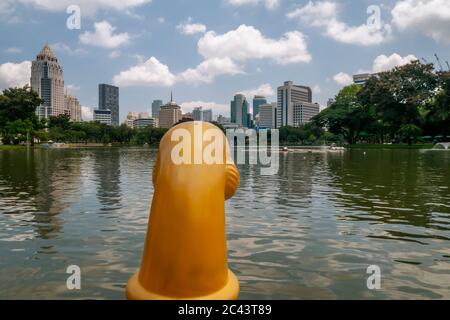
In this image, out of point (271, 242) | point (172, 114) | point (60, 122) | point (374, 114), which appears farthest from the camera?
point (60, 122)

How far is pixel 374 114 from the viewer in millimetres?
81438

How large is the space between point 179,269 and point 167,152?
102 centimetres

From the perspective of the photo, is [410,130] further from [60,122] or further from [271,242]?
[60,122]

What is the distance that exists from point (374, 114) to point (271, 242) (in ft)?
259

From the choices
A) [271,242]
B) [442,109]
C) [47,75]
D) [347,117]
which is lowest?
[271,242]

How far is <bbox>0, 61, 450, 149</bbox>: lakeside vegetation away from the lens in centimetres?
7225

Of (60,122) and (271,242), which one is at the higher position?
(60,122)

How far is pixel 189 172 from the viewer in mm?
3623

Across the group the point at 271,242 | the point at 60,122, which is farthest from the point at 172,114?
the point at 60,122

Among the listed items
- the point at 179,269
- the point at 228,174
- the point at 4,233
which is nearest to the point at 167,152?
the point at 228,174

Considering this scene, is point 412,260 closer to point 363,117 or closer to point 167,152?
point 167,152

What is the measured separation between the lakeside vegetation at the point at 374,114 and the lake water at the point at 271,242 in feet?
205

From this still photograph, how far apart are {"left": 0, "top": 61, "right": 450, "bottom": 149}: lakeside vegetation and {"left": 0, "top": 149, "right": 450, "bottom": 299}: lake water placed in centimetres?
6255

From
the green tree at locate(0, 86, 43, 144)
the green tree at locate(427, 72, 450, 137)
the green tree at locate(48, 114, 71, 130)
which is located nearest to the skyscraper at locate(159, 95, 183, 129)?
the green tree at locate(427, 72, 450, 137)
